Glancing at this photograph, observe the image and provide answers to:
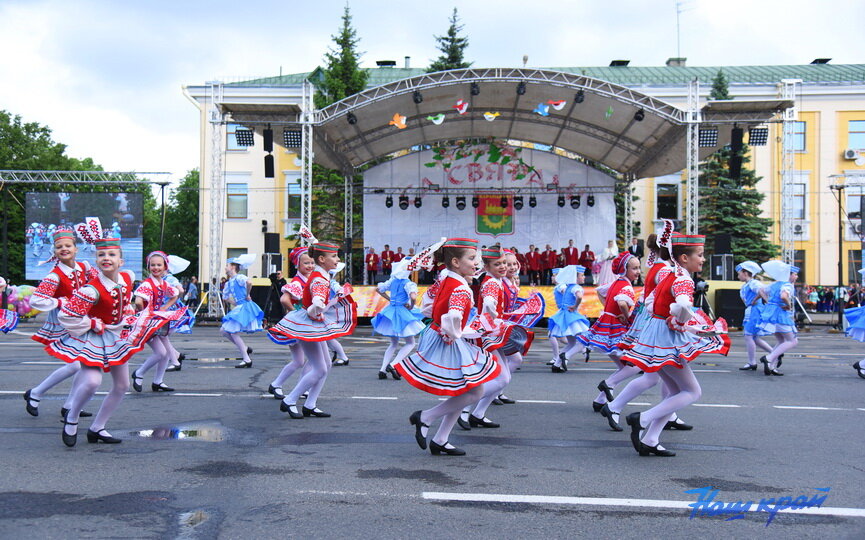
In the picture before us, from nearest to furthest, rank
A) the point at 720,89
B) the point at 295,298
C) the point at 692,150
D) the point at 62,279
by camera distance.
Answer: the point at 62,279 → the point at 295,298 → the point at 692,150 → the point at 720,89

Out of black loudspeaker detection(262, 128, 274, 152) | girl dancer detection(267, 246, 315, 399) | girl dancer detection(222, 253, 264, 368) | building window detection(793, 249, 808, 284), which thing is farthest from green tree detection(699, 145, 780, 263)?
girl dancer detection(267, 246, 315, 399)

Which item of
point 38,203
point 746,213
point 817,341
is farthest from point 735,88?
point 38,203

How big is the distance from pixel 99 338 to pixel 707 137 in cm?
2205

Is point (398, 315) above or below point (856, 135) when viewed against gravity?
below

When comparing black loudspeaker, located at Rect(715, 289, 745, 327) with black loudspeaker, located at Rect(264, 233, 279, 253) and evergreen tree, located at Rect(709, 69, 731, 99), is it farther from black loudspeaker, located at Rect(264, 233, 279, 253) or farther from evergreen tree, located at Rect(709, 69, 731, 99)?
evergreen tree, located at Rect(709, 69, 731, 99)

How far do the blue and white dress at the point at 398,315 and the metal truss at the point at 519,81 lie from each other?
12962 mm

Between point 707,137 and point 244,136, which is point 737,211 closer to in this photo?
point 707,137

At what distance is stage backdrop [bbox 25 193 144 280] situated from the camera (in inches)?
1302

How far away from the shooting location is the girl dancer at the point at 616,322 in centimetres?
903

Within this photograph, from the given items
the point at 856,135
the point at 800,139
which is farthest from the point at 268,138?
the point at 856,135

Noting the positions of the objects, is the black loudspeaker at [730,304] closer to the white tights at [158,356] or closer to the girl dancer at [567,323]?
the girl dancer at [567,323]

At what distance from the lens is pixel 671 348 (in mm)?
6570

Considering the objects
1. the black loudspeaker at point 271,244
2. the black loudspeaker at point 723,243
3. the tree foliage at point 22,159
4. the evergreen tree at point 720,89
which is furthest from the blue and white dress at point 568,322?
the tree foliage at point 22,159

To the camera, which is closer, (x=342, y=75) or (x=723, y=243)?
(x=723, y=243)
